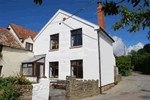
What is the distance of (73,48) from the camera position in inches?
539

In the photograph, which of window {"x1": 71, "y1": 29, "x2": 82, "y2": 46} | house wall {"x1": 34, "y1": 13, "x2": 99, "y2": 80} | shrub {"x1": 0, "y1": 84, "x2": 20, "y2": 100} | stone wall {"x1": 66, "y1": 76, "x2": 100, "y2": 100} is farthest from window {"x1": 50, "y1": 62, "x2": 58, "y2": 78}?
shrub {"x1": 0, "y1": 84, "x2": 20, "y2": 100}

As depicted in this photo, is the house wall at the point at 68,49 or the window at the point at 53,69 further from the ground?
the house wall at the point at 68,49

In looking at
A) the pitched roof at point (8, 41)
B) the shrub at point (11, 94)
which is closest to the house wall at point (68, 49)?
the pitched roof at point (8, 41)

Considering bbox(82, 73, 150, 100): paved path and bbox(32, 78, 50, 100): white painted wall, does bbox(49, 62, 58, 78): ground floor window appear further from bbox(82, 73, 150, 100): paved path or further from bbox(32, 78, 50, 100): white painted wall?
bbox(32, 78, 50, 100): white painted wall

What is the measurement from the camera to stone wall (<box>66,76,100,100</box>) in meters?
8.39

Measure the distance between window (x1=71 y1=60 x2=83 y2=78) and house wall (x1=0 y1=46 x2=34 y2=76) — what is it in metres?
7.08

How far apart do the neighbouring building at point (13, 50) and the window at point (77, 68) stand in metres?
6.95

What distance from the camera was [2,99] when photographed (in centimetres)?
648

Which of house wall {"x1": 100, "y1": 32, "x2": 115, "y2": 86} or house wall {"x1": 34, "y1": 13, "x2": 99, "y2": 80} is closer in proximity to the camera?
house wall {"x1": 34, "y1": 13, "x2": 99, "y2": 80}

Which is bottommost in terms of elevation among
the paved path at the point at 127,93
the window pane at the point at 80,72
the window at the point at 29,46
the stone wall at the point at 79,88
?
the paved path at the point at 127,93

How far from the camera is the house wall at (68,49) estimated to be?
1247cm

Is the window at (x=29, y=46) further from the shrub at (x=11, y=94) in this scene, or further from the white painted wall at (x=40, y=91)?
the shrub at (x=11, y=94)

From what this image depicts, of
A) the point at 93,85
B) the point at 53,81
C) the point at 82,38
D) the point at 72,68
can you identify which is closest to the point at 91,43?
the point at 82,38

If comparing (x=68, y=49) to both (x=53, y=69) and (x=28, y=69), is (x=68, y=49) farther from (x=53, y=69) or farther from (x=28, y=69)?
(x=28, y=69)
